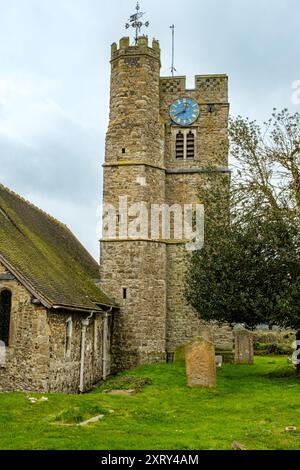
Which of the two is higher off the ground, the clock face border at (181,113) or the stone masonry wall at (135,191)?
the clock face border at (181,113)

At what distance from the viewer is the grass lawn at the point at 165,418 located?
32.6ft

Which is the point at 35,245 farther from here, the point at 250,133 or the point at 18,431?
the point at 18,431

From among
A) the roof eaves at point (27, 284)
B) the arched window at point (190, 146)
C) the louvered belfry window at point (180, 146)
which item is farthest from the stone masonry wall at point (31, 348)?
the arched window at point (190, 146)

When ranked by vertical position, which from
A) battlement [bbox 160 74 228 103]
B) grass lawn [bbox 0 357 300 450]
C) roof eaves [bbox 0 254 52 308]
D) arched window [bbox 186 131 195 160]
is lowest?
grass lawn [bbox 0 357 300 450]

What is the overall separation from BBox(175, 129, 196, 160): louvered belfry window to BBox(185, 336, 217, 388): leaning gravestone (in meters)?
14.0

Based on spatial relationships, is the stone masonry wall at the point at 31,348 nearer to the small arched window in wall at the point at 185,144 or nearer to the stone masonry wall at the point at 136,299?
the stone masonry wall at the point at 136,299

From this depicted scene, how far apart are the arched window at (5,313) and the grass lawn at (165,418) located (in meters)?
2.42

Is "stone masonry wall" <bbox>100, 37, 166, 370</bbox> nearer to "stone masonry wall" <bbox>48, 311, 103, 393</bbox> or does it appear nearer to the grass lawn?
→ "stone masonry wall" <bbox>48, 311, 103, 393</bbox>

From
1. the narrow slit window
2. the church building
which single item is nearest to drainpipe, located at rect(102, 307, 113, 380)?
the church building

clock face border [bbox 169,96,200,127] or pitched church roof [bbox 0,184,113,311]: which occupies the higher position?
clock face border [bbox 169,96,200,127]

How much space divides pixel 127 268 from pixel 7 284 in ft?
29.9

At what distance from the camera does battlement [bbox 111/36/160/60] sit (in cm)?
2773

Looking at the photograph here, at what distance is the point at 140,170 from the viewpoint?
26.6m

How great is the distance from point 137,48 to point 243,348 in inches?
620
